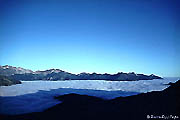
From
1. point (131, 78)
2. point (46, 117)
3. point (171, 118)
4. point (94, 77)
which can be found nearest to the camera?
point (171, 118)

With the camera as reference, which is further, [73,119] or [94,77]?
[94,77]

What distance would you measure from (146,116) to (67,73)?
179m

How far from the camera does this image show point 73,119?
14.4 metres

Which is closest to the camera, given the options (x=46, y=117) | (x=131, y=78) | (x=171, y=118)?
(x=171, y=118)

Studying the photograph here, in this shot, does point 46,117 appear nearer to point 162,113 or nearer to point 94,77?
point 162,113

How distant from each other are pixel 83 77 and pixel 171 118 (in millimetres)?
169784

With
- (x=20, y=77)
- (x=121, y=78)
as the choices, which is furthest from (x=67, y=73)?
(x=121, y=78)

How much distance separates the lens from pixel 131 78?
152 meters

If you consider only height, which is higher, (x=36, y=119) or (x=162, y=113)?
(x=162, y=113)

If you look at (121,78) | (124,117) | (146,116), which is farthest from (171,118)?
(121,78)

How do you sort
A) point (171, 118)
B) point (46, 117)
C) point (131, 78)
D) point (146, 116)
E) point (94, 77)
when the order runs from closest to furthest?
1. point (171, 118)
2. point (146, 116)
3. point (46, 117)
4. point (131, 78)
5. point (94, 77)

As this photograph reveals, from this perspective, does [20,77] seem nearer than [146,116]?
No

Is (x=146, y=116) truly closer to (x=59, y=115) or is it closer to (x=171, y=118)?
(x=171, y=118)

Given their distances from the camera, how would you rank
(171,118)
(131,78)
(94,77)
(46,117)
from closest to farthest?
(171,118), (46,117), (131,78), (94,77)
